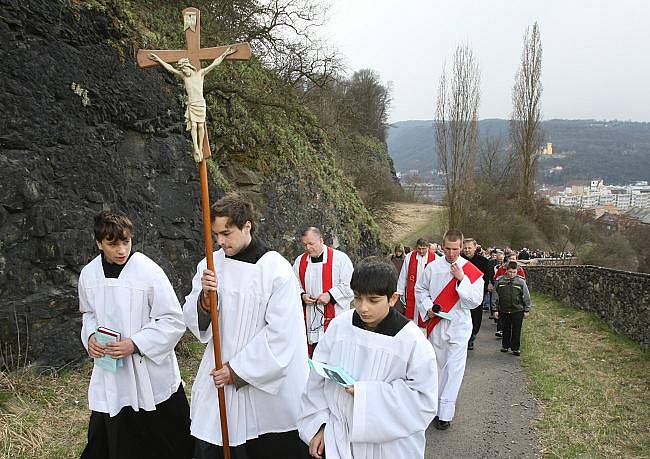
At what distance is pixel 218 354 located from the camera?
371cm

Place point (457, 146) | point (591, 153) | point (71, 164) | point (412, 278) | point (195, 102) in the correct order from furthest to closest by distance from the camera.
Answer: point (591, 153) < point (457, 146) < point (412, 278) < point (71, 164) < point (195, 102)

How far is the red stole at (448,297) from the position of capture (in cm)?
673

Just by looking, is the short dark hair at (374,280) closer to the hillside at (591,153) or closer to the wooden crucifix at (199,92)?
the wooden crucifix at (199,92)

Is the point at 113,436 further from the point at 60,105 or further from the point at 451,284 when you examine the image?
the point at 60,105

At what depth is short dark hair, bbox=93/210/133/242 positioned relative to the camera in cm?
401

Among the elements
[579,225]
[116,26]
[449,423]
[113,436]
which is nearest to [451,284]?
[449,423]

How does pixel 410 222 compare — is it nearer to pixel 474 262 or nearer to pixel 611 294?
pixel 611 294

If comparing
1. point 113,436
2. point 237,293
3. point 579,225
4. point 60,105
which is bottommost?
point 579,225

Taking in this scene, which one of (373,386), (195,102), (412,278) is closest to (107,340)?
(195,102)

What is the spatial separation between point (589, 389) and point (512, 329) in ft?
8.28

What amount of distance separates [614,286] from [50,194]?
38.3 ft

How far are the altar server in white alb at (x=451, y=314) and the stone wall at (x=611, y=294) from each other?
5671mm

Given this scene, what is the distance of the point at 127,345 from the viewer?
4008mm

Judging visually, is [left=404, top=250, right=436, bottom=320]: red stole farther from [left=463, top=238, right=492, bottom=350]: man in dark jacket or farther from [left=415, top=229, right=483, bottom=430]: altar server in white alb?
[left=415, top=229, right=483, bottom=430]: altar server in white alb
